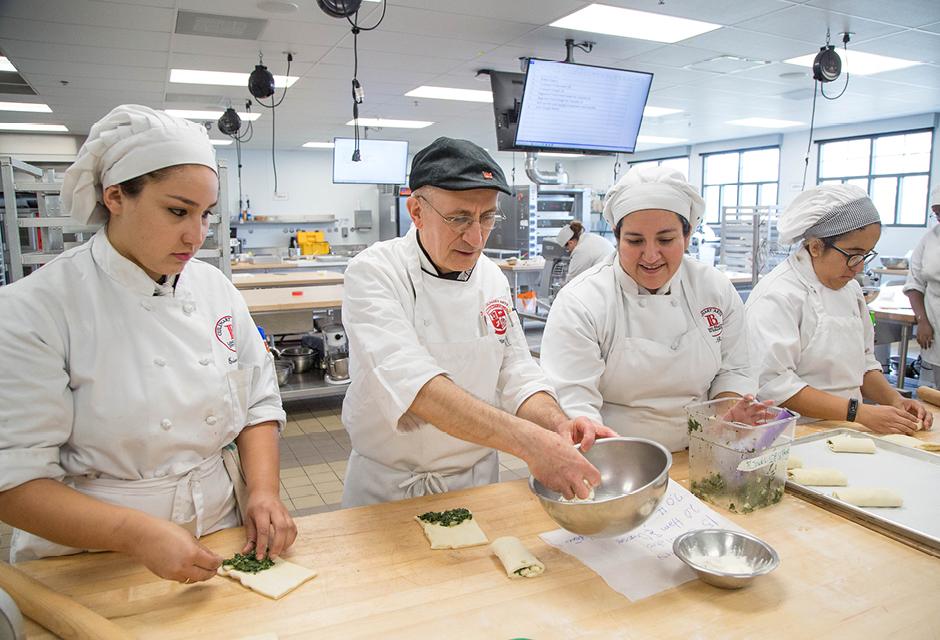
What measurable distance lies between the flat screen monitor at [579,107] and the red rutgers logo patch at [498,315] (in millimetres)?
3815

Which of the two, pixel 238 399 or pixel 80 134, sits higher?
pixel 80 134

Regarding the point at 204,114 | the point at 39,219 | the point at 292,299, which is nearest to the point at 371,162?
the point at 204,114

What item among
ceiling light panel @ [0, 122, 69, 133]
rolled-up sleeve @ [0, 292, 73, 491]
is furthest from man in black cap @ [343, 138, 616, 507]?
ceiling light panel @ [0, 122, 69, 133]

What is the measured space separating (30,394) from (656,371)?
4.71ft

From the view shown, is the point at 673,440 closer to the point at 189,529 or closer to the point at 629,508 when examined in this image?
the point at 629,508

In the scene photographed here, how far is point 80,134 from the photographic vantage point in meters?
10.5

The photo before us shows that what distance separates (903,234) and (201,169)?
38.8ft

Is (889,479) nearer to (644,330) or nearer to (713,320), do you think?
(713,320)

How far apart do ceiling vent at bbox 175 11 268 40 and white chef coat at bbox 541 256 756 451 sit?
423cm

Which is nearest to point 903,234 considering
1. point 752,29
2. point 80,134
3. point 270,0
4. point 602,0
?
point 752,29

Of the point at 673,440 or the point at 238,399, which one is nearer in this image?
the point at 238,399

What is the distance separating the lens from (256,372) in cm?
150

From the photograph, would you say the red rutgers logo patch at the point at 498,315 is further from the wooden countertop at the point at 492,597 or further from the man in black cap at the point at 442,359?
the wooden countertop at the point at 492,597

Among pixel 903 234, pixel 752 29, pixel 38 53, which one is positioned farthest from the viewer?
pixel 903 234
